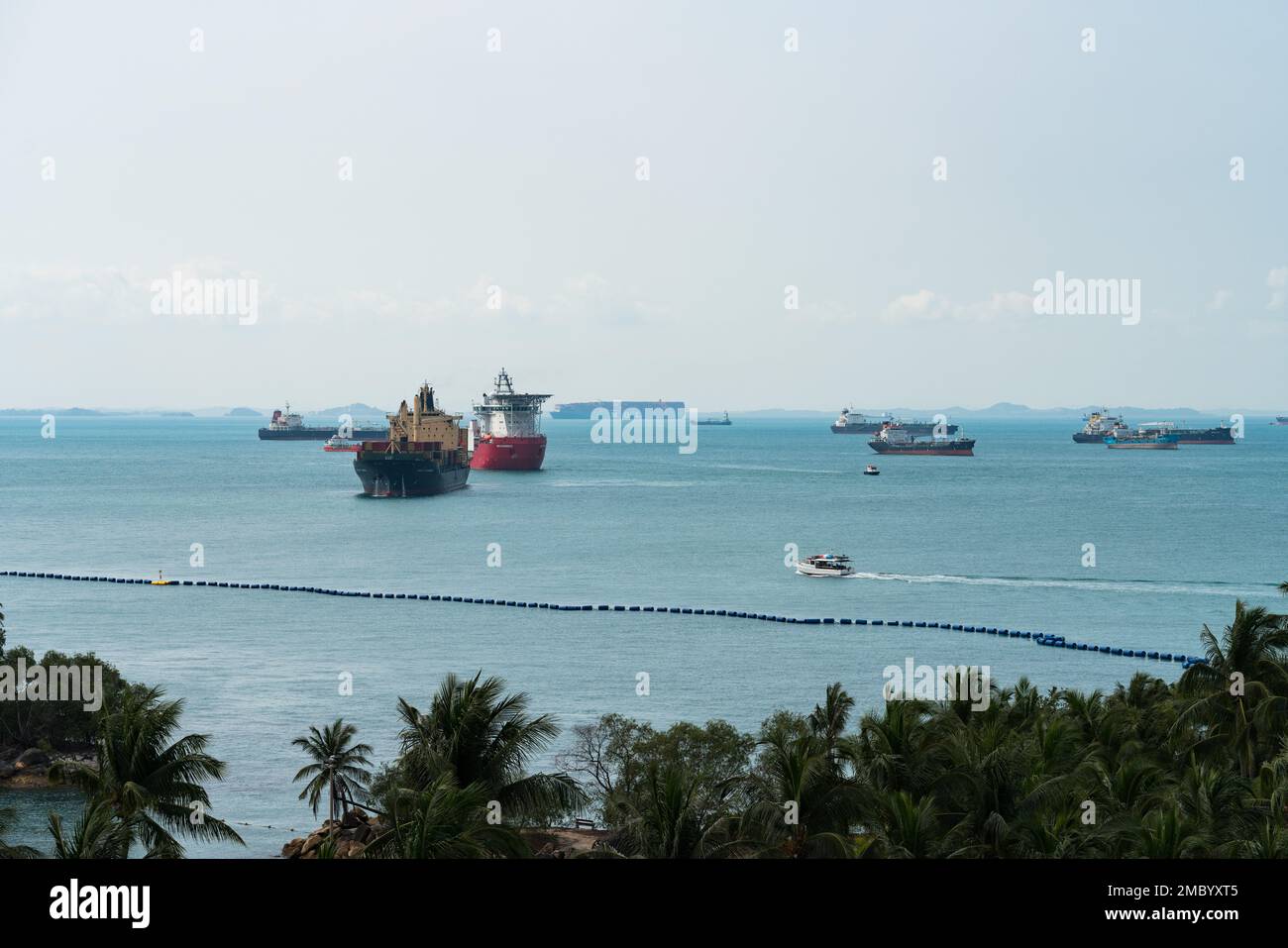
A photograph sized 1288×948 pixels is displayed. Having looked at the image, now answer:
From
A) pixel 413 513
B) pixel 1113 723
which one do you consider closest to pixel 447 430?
pixel 413 513

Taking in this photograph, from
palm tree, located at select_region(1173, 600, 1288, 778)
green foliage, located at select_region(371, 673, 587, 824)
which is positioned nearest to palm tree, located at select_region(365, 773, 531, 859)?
green foliage, located at select_region(371, 673, 587, 824)

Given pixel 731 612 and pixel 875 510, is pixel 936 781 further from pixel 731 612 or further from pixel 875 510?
pixel 875 510

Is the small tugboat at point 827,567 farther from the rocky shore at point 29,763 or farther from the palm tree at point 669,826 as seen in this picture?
the palm tree at point 669,826

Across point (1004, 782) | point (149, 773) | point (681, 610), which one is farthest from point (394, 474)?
point (1004, 782)

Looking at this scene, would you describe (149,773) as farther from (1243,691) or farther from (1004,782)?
(1243,691)
